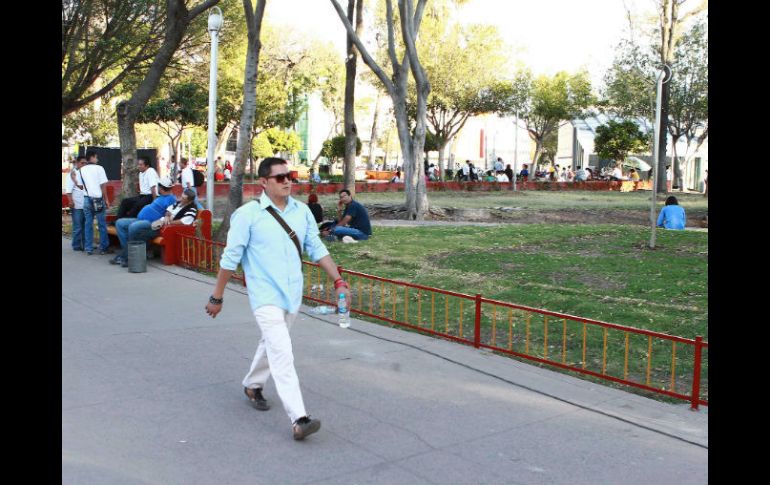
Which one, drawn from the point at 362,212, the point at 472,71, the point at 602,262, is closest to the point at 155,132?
the point at 472,71

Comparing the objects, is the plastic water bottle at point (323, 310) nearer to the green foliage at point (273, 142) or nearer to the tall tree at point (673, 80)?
the tall tree at point (673, 80)

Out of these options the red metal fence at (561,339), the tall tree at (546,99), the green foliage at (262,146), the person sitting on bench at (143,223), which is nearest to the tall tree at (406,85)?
the person sitting on bench at (143,223)

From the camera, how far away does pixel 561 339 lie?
7.68m

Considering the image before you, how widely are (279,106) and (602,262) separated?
29802 mm

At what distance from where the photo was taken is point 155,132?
6244 centimetres

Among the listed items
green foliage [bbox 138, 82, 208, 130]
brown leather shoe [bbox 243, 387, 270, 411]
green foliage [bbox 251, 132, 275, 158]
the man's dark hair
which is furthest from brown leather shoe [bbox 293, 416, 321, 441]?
green foliage [bbox 251, 132, 275, 158]

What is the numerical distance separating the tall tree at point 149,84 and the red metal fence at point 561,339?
24.0 feet

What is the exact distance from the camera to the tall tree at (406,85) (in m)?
19.7

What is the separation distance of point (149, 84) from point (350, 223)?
5.11 m

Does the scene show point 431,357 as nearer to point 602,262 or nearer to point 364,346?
point 364,346

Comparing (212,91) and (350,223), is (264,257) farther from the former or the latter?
(350,223)

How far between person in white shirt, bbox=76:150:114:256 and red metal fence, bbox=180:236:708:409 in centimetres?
471

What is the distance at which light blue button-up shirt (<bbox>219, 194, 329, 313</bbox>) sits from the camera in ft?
16.6

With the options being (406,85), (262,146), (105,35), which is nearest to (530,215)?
(406,85)
